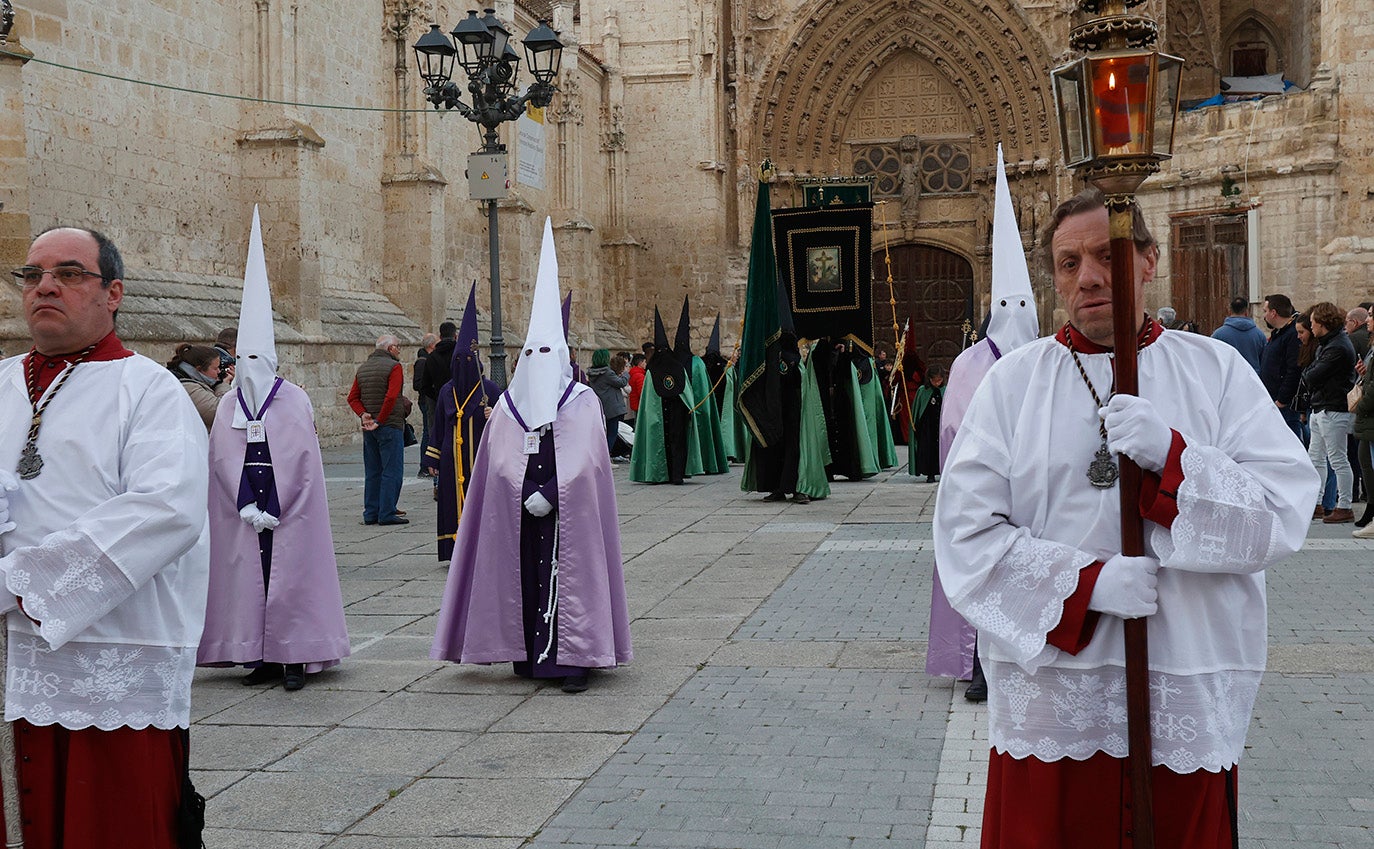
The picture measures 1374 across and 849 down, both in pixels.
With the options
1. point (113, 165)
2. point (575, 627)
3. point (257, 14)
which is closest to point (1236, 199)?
point (257, 14)

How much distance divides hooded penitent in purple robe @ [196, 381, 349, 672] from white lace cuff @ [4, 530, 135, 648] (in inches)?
131

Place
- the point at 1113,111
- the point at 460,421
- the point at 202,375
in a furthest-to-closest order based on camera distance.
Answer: the point at 460,421, the point at 202,375, the point at 1113,111

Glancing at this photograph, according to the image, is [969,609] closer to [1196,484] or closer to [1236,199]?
[1196,484]

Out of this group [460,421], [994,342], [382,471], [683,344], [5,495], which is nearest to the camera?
[5,495]

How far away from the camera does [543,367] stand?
21.0 ft

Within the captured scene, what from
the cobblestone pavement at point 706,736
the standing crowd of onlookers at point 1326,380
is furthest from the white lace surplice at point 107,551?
the standing crowd of onlookers at point 1326,380

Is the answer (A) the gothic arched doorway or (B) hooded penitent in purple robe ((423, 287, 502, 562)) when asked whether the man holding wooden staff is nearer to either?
(B) hooded penitent in purple robe ((423, 287, 502, 562))

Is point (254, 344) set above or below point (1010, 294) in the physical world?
Answer: below

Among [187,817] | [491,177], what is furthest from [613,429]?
[187,817]

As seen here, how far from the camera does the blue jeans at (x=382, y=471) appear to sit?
11844mm

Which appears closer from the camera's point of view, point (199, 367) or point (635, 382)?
point (199, 367)

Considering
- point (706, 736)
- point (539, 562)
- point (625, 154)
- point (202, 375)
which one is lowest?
point (706, 736)

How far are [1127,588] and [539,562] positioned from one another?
13.4ft

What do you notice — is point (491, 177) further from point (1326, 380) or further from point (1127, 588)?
point (1127, 588)
